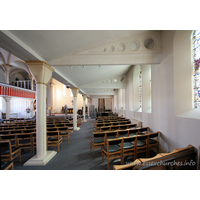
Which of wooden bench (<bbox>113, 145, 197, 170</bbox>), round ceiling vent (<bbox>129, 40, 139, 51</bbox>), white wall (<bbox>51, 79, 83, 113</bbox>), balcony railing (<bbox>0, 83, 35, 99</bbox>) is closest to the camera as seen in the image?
wooden bench (<bbox>113, 145, 197, 170</bbox>)

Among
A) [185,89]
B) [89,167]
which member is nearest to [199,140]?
[185,89]

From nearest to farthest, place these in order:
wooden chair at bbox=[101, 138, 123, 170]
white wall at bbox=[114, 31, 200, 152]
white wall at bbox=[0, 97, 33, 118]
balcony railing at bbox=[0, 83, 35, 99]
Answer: white wall at bbox=[114, 31, 200, 152], wooden chair at bbox=[101, 138, 123, 170], balcony railing at bbox=[0, 83, 35, 99], white wall at bbox=[0, 97, 33, 118]

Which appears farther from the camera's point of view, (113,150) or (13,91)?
(13,91)

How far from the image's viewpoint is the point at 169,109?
10.6 feet

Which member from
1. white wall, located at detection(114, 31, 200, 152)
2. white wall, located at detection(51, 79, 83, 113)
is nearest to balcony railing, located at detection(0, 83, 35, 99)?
white wall, located at detection(51, 79, 83, 113)

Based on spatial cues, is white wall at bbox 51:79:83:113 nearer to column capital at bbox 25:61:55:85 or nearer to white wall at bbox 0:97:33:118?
white wall at bbox 0:97:33:118

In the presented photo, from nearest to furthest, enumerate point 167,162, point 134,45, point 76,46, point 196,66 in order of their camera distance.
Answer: point 167,162 < point 196,66 < point 76,46 < point 134,45

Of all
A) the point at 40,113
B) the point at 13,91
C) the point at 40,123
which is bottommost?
the point at 40,123

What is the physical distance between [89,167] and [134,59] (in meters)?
3.26

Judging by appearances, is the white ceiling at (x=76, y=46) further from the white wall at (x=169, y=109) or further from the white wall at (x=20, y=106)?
the white wall at (x=20, y=106)

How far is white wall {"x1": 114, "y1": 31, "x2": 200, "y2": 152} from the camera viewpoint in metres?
2.55

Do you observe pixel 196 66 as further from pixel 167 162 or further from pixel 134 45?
pixel 167 162

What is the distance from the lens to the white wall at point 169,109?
255 cm

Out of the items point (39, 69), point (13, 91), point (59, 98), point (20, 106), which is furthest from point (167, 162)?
point (59, 98)
